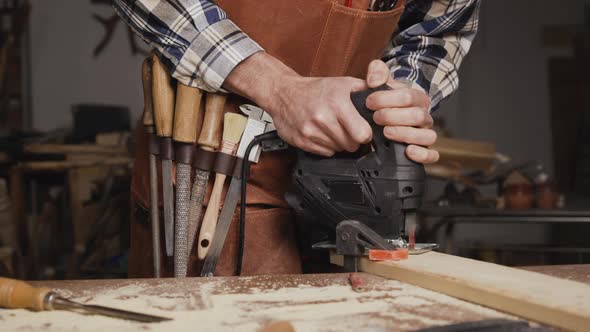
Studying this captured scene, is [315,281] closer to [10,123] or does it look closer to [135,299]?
[135,299]

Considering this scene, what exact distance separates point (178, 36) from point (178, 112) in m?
0.16

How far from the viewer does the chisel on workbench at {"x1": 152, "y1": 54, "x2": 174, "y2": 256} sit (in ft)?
4.87

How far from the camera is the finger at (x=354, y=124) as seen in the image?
1.26m

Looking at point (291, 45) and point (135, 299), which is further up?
point (291, 45)

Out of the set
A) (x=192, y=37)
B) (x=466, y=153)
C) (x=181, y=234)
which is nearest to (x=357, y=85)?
(x=192, y=37)

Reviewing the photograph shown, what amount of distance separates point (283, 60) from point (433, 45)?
48 cm

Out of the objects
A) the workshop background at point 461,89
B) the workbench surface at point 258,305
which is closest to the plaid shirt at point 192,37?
the workbench surface at point 258,305

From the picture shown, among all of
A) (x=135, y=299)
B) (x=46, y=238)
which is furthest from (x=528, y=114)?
(x=135, y=299)

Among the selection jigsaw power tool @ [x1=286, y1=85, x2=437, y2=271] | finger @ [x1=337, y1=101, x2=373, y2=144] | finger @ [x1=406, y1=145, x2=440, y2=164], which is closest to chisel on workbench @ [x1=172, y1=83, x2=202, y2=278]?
jigsaw power tool @ [x1=286, y1=85, x2=437, y2=271]

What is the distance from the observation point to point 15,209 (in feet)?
13.0

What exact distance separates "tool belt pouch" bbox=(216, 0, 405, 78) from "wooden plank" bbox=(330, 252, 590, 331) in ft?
1.56

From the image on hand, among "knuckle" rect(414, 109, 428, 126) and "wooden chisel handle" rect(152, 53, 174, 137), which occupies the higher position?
"wooden chisel handle" rect(152, 53, 174, 137)

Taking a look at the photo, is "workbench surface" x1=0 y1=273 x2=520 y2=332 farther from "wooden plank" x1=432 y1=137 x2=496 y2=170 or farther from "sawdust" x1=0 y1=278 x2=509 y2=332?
"wooden plank" x1=432 y1=137 x2=496 y2=170

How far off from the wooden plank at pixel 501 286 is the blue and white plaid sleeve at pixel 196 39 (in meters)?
0.50
